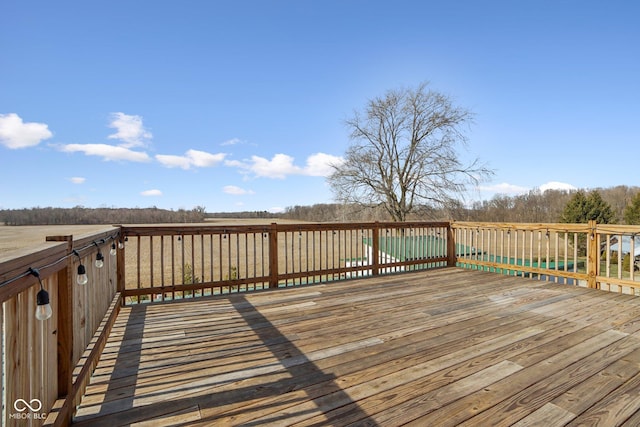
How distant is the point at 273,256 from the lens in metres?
4.45

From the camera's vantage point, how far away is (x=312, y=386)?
1.79m

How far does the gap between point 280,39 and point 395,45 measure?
3.58 metres

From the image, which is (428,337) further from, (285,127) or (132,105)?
(132,105)

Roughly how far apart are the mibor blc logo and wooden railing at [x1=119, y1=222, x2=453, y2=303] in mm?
2440

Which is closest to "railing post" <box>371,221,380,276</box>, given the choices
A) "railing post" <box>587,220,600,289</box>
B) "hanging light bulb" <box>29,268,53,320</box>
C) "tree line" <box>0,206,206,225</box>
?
"railing post" <box>587,220,600,289</box>

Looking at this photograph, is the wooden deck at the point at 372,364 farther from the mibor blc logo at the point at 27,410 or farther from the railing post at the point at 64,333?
the mibor blc logo at the point at 27,410

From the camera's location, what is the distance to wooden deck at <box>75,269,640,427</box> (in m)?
1.55

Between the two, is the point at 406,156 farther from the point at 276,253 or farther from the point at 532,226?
the point at 276,253

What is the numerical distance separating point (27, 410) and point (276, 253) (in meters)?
3.42

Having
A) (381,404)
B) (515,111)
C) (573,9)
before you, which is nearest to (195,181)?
(515,111)

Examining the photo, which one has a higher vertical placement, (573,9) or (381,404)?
(573,9)

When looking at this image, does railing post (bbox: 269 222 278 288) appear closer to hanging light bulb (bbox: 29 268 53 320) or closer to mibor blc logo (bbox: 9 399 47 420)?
mibor blc logo (bbox: 9 399 47 420)

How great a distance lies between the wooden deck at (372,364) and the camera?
155cm

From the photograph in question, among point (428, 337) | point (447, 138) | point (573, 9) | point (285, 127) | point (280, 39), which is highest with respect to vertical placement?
point (280, 39)
